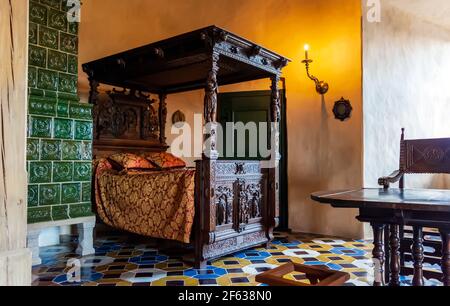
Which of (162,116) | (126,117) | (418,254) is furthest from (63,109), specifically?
(418,254)

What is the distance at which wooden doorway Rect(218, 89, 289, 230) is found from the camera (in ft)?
16.0

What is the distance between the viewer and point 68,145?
11.5 ft

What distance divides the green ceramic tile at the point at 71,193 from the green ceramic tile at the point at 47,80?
1027mm

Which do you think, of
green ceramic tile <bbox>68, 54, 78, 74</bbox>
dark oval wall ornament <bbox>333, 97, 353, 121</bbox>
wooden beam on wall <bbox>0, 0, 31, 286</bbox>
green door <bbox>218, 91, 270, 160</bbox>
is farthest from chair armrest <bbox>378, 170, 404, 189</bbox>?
green ceramic tile <bbox>68, 54, 78, 74</bbox>

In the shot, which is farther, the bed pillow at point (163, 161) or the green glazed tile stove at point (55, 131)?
the bed pillow at point (163, 161)

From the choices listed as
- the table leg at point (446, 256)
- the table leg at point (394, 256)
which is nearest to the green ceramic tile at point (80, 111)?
the table leg at point (394, 256)

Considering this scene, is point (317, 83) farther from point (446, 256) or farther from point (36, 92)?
point (36, 92)

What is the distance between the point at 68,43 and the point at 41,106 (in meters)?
0.79

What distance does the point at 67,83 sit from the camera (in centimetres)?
359

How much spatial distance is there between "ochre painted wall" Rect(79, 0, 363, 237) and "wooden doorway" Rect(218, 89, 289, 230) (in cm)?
10

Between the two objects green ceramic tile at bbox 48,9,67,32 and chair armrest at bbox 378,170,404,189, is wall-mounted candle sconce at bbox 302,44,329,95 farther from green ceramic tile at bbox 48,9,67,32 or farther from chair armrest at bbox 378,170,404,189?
green ceramic tile at bbox 48,9,67,32

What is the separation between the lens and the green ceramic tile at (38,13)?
130 inches

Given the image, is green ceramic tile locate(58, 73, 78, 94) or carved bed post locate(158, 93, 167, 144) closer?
green ceramic tile locate(58, 73, 78, 94)

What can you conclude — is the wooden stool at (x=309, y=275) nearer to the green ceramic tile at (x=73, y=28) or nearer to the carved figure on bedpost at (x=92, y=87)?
the green ceramic tile at (x=73, y=28)
